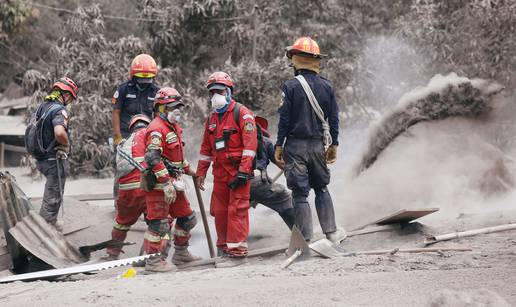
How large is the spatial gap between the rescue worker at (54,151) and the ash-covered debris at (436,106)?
4.06m

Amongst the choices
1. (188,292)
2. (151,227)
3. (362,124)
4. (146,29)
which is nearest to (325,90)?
(151,227)

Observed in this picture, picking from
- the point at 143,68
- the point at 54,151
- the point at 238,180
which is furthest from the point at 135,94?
the point at 238,180

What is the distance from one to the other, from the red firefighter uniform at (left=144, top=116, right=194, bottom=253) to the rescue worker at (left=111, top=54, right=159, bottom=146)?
1.87 metres

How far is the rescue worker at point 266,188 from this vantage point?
24.2ft

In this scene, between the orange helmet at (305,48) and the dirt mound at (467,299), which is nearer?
the dirt mound at (467,299)

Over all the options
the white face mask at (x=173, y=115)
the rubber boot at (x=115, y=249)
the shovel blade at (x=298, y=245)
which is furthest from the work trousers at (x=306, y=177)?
the rubber boot at (x=115, y=249)

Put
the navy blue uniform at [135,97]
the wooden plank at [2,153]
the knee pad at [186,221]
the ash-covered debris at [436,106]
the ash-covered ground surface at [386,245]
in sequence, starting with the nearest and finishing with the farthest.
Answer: the ash-covered ground surface at [386,245] < the knee pad at [186,221] < the navy blue uniform at [135,97] < the ash-covered debris at [436,106] < the wooden plank at [2,153]

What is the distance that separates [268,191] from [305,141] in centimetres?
82

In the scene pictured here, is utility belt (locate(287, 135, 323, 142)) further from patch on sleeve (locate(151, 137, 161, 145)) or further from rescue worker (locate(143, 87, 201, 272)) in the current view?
patch on sleeve (locate(151, 137, 161, 145))

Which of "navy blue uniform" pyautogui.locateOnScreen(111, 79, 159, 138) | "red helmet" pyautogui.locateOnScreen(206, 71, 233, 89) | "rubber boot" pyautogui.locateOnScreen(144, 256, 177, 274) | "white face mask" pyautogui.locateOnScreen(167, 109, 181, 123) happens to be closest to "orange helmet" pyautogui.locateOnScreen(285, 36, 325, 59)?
"red helmet" pyautogui.locateOnScreen(206, 71, 233, 89)

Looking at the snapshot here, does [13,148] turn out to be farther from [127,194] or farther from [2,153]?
[127,194]

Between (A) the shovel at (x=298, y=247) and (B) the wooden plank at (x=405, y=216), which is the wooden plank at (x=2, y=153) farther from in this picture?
→ (A) the shovel at (x=298, y=247)

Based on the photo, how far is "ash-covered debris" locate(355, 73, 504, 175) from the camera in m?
9.66

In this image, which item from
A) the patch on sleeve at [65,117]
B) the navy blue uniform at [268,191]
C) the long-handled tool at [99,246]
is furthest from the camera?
the patch on sleeve at [65,117]
